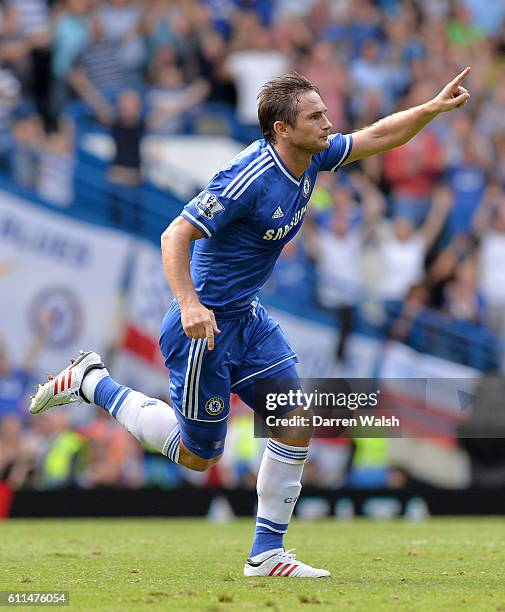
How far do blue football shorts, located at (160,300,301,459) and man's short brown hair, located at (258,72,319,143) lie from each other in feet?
3.37

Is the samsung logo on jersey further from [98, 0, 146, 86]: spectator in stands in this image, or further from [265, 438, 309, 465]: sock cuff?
[98, 0, 146, 86]: spectator in stands

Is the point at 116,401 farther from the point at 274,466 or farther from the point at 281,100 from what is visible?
the point at 281,100

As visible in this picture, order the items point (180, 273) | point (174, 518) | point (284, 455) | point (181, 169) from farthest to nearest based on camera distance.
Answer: point (181, 169) < point (174, 518) < point (284, 455) < point (180, 273)

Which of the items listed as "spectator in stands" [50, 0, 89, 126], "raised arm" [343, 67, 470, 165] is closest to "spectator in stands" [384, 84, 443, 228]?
"spectator in stands" [50, 0, 89, 126]

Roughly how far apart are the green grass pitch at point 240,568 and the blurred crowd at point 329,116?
449cm

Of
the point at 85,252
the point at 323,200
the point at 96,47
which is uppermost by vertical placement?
the point at 96,47

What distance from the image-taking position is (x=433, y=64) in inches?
738

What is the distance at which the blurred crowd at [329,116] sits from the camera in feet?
54.4

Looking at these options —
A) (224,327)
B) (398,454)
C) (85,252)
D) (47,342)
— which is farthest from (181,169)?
(224,327)

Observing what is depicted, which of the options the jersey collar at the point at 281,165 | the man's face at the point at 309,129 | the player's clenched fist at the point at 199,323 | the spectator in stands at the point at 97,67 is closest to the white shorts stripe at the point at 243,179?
the jersey collar at the point at 281,165

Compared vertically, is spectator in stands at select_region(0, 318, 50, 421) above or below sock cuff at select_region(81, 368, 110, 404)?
above

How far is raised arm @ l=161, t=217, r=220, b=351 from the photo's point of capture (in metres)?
6.52

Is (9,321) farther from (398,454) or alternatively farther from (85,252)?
(398,454)

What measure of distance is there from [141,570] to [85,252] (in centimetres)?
971
